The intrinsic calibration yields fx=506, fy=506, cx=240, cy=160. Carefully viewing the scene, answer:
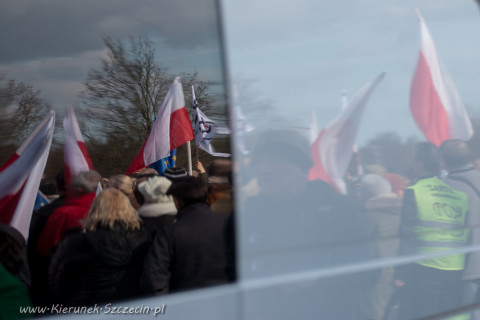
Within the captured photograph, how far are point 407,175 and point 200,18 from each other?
3.61 ft

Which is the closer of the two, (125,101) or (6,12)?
(6,12)

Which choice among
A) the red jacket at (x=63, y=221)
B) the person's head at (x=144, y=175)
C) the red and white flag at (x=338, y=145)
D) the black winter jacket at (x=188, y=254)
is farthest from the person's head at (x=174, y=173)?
the red and white flag at (x=338, y=145)

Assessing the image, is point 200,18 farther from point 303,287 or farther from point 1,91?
point 1,91

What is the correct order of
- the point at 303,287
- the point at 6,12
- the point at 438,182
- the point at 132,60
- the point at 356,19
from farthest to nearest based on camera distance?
the point at 132,60
the point at 6,12
the point at 438,182
the point at 356,19
the point at 303,287

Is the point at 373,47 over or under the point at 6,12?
under

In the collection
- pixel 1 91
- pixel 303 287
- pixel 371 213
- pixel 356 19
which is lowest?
pixel 303 287

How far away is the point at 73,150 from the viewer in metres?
3.07

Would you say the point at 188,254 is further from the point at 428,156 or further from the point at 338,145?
the point at 428,156

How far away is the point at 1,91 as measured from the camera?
10.8 feet

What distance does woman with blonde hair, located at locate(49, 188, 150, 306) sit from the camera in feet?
6.40

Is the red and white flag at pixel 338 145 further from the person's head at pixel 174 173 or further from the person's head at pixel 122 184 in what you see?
the person's head at pixel 174 173

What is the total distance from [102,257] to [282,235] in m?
→ 0.79

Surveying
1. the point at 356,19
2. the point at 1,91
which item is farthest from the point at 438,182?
the point at 1,91

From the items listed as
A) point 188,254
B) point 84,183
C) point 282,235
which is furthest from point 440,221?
point 84,183
